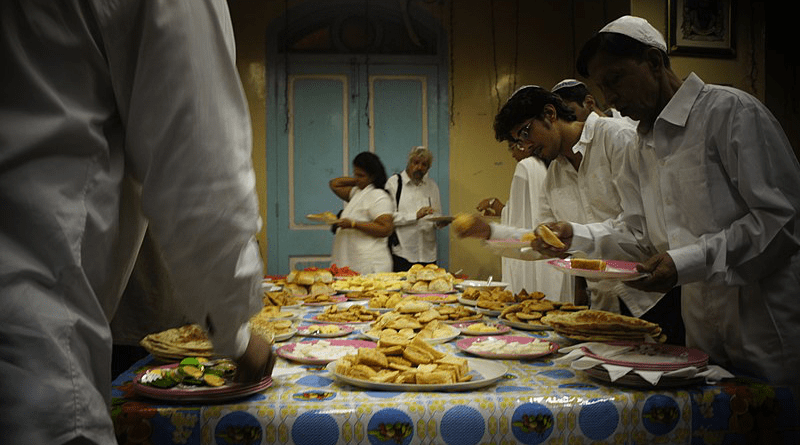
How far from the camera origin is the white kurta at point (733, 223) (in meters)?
1.69

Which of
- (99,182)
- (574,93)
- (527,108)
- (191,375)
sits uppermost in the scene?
(574,93)

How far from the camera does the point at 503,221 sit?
5035 mm

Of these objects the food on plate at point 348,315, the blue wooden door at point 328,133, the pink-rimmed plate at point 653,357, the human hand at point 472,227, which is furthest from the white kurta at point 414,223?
the pink-rimmed plate at point 653,357

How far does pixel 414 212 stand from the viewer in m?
5.86

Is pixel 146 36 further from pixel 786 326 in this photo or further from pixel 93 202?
pixel 786 326

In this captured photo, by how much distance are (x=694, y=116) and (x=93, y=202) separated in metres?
1.72

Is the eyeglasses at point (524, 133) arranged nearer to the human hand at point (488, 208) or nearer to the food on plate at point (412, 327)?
the food on plate at point (412, 327)

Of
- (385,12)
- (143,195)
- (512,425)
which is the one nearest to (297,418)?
(512,425)

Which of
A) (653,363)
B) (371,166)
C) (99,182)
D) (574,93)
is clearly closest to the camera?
(99,182)

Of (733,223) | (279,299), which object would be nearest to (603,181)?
(733,223)

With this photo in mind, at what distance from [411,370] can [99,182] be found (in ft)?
2.74

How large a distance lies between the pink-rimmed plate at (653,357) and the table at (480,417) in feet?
0.21

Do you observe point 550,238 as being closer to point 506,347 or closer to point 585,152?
point 506,347

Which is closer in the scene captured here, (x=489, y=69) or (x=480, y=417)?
(x=480, y=417)
